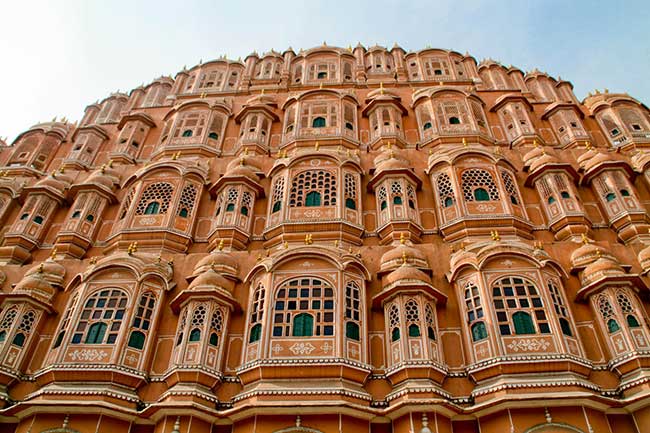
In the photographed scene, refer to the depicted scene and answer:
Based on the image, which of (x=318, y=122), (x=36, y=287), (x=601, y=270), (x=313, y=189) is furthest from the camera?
(x=318, y=122)

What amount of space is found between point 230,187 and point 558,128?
608 inches

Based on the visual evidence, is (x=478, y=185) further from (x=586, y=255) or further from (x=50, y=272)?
(x=50, y=272)

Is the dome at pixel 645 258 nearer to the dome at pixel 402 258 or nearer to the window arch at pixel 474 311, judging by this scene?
the window arch at pixel 474 311

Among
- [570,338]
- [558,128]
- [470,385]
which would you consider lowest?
[470,385]

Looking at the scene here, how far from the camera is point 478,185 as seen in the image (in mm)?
20453

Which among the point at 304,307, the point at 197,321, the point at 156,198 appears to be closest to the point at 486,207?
the point at 304,307

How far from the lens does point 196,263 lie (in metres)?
18.2

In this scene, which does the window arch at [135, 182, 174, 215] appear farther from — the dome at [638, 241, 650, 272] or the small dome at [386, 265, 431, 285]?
the dome at [638, 241, 650, 272]

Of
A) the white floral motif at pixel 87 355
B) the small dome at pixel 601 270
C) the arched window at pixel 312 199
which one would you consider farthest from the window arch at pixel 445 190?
the white floral motif at pixel 87 355

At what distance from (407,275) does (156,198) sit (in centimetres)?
1062

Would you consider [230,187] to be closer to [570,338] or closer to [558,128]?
[570,338]

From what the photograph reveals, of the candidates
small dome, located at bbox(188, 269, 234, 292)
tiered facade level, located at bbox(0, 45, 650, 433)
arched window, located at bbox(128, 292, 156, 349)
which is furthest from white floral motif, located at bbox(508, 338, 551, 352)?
arched window, located at bbox(128, 292, 156, 349)

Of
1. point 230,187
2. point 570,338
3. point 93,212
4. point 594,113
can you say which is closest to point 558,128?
point 594,113

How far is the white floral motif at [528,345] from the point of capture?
14117 millimetres
